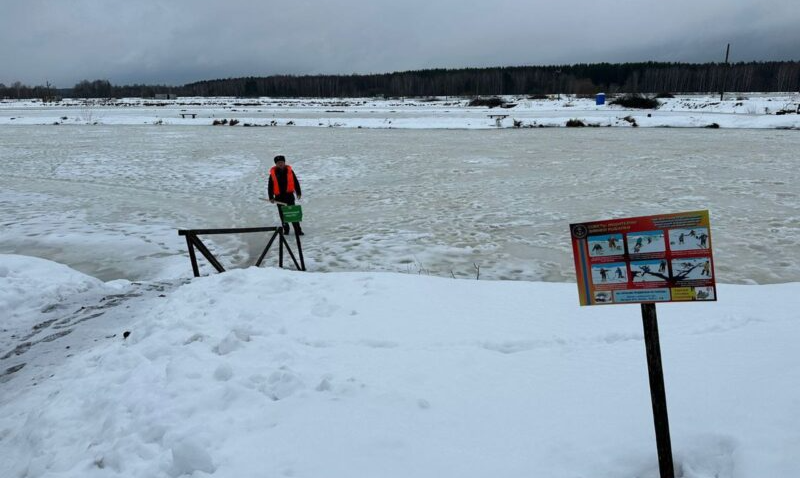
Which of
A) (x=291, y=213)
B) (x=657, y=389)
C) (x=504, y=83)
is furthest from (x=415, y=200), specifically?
(x=504, y=83)

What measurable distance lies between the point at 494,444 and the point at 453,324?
5.75 feet

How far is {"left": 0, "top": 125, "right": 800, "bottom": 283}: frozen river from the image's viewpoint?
25.5 ft

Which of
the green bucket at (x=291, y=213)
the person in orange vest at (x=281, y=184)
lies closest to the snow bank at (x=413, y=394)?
the green bucket at (x=291, y=213)

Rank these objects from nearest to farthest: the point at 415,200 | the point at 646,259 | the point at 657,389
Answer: the point at 646,259 → the point at 657,389 → the point at 415,200

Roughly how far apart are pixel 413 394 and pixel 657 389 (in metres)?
1.57

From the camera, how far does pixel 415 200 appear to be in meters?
11.6

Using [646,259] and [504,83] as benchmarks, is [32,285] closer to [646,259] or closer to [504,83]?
[646,259]

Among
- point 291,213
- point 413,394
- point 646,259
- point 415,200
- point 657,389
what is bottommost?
point 413,394

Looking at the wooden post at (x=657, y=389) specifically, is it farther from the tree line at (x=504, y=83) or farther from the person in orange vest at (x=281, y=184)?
the tree line at (x=504, y=83)

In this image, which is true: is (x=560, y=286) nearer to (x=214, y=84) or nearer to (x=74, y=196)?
(x=74, y=196)

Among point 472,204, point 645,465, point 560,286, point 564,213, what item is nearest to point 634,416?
point 645,465

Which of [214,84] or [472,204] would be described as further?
[214,84]

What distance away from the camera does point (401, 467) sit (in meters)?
2.71

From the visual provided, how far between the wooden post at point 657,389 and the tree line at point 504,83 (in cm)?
9057
